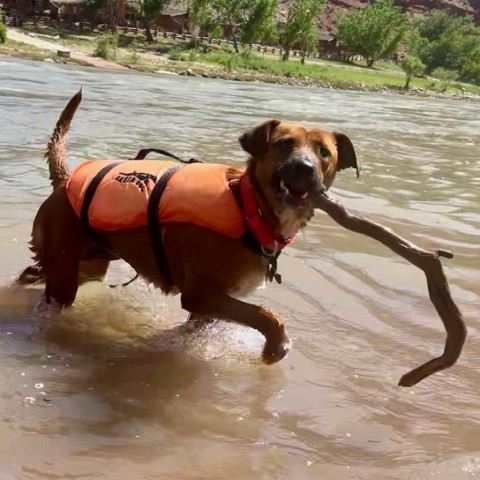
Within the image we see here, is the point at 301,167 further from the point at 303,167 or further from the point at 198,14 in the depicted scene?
the point at 198,14

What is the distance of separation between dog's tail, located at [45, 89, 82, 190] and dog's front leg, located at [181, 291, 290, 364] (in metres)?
1.67

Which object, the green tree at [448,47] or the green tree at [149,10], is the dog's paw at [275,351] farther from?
the green tree at [448,47]

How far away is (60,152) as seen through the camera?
5.38 meters

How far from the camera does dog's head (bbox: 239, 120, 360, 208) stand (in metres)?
3.91

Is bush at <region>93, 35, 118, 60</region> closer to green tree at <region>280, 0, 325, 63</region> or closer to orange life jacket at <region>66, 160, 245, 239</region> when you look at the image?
green tree at <region>280, 0, 325, 63</region>

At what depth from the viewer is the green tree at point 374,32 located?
4469 inches

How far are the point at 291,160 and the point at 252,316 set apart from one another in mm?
898

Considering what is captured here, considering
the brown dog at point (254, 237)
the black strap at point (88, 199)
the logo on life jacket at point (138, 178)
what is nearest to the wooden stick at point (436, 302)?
the brown dog at point (254, 237)

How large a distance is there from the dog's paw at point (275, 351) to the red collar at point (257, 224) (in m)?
0.54

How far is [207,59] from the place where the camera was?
237 ft

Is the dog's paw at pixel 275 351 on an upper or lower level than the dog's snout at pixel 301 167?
lower

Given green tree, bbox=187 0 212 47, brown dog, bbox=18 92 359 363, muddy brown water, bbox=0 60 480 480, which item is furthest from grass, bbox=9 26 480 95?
brown dog, bbox=18 92 359 363

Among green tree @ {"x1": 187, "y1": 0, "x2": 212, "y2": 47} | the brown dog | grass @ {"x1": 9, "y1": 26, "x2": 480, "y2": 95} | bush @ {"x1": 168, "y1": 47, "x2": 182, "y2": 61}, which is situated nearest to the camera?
the brown dog

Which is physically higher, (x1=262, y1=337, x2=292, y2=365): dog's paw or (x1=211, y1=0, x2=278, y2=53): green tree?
(x1=211, y1=0, x2=278, y2=53): green tree
